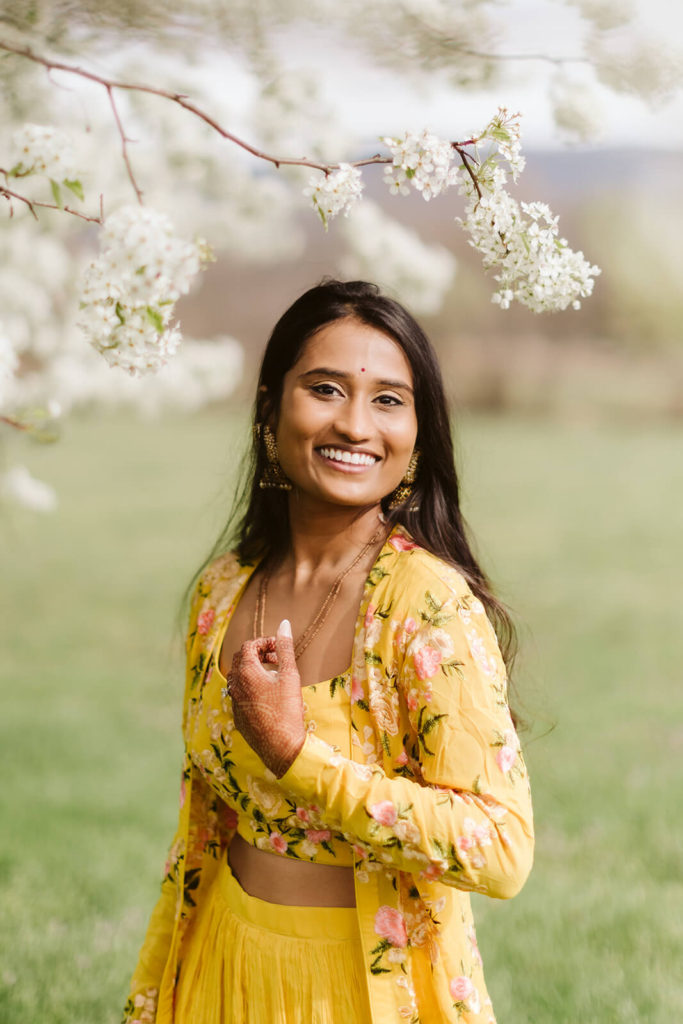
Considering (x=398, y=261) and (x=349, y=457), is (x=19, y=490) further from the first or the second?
(x=349, y=457)

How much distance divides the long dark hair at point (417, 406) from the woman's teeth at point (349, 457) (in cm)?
18

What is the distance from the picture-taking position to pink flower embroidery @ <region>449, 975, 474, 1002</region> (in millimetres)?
1642

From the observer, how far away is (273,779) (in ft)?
5.41

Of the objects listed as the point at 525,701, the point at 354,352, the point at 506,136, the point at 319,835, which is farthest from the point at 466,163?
the point at 525,701

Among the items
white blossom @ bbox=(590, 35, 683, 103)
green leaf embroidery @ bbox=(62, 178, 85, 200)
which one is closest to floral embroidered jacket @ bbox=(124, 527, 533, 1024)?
green leaf embroidery @ bbox=(62, 178, 85, 200)

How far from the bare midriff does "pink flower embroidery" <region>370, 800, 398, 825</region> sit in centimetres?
27

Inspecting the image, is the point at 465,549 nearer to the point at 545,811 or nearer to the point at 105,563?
the point at 545,811

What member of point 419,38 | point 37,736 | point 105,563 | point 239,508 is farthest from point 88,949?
point 105,563

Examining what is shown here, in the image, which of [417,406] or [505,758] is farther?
[417,406]

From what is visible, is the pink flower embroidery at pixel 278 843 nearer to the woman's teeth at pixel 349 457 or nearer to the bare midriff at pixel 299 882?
the bare midriff at pixel 299 882

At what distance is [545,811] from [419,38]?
3.33 meters

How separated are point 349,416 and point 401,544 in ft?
0.78

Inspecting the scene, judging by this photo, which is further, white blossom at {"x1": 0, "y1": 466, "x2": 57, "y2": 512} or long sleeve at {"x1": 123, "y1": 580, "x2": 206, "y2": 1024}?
white blossom at {"x1": 0, "y1": 466, "x2": 57, "y2": 512}

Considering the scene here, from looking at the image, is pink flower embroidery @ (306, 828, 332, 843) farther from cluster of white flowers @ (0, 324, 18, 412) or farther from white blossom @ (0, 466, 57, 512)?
white blossom @ (0, 466, 57, 512)
